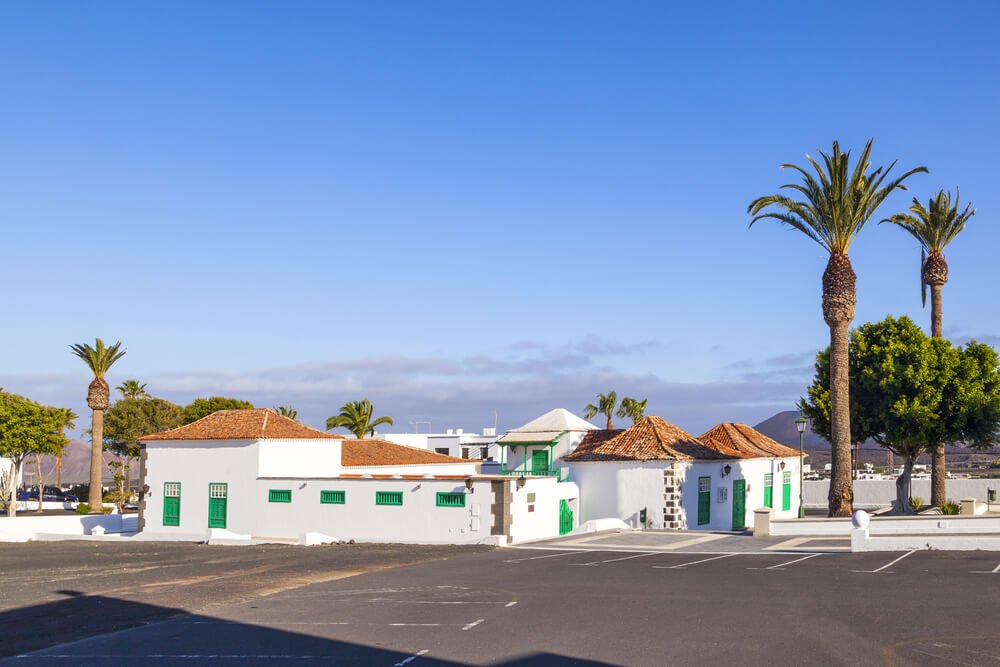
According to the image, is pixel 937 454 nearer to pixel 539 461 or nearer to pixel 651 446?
pixel 651 446

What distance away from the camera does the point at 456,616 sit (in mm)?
20156

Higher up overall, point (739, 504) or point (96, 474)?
point (96, 474)

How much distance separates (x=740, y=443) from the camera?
55750 mm

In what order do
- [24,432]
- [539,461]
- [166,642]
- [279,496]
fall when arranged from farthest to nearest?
1. [24,432]
2. [539,461]
3. [279,496]
4. [166,642]

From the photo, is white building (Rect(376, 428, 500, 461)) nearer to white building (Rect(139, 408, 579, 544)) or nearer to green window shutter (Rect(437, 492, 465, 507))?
white building (Rect(139, 408, 579, 544))

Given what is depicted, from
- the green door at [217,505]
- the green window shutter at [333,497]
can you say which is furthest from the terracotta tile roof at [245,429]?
the green window shutter at [333,497]

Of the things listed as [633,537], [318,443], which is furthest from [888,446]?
[318,443]

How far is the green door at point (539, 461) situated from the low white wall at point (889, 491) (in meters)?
24.6

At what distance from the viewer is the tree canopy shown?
3278 inches

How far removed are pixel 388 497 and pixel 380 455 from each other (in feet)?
52.2

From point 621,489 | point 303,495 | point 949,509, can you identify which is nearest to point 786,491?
point 949,509

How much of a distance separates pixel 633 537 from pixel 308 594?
17.7 m

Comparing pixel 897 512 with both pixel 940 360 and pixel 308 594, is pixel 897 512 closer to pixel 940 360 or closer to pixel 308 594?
pixel 940 360

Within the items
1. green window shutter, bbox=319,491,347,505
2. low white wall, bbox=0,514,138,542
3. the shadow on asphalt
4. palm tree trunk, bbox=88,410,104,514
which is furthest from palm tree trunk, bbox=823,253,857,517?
palm tree trunk, bbox=88,410,104,514
